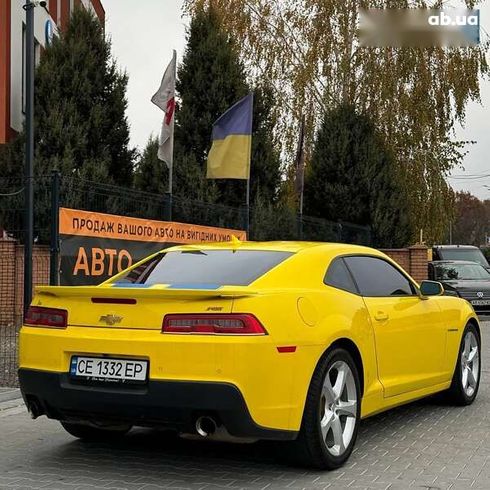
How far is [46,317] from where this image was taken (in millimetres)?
5059

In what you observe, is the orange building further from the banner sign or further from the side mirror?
the side mirror

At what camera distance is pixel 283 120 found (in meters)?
26.0

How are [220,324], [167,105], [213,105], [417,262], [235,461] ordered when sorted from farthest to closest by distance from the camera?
[417,262] < [213,105] < [167,105] < [235,461] < [220,324]

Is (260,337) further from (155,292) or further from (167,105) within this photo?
(167,105)

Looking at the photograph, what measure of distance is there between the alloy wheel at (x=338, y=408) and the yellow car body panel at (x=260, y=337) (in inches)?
7.6

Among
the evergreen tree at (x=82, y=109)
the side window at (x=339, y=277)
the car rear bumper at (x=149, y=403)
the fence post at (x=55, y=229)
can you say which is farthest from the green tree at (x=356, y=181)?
the car rear bumper at (x=149, y=403)

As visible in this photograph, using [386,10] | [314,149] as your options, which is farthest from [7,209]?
[386,10]

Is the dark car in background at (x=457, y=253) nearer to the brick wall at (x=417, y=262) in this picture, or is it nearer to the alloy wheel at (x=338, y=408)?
the brick wall at (x=417, y=262)


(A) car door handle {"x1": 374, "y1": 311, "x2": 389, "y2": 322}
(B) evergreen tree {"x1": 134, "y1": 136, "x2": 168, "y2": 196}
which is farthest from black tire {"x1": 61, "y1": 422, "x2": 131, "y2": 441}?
(B) evergreen tree {"x1": 134, "y1": 136, "x2": 168, "y2": 196}

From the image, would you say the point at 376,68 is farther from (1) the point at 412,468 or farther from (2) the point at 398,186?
(1) the point at 412,468

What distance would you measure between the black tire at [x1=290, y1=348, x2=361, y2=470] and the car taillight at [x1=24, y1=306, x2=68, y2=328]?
162 centimetres

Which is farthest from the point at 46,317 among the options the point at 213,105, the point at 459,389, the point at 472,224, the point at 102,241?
the point at 472,224

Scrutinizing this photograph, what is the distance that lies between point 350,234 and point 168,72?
7.98 metres

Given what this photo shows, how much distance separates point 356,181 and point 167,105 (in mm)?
8676
